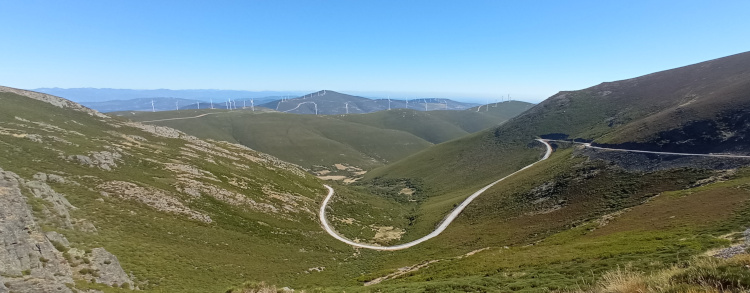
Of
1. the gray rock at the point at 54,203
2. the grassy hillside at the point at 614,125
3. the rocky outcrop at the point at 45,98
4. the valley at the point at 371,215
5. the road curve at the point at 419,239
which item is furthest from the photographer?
the rocky outcrop at the point at 45,98

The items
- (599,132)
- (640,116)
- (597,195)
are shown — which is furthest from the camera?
(599,132)

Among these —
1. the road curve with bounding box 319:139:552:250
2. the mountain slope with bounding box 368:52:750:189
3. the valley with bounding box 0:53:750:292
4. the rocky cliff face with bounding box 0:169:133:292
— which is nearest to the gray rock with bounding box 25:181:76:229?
the rocky cliff face with bounding box 0:169:133:292

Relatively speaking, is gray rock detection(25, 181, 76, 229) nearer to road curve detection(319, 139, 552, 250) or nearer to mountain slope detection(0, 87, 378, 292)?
mountain slope detection(0, 87, 378, 292)

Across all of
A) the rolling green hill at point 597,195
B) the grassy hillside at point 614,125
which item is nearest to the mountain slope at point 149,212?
the rolling green hill at point 597,195

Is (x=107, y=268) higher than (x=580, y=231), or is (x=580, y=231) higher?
(x=107, y=268)

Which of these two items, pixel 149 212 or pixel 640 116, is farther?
pixel 640 116

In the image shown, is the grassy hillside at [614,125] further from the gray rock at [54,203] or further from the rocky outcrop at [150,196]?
the gray rock at [54,203]

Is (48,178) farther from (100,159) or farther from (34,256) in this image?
(34,256)

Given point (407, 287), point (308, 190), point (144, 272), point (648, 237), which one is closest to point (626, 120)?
point (648, 237)

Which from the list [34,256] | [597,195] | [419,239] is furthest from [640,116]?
[34,256]
